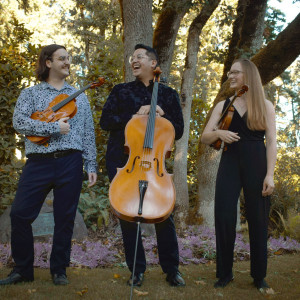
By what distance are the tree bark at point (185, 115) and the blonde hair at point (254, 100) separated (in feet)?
11.9

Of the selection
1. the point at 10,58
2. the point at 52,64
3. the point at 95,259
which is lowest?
the point at 95,259

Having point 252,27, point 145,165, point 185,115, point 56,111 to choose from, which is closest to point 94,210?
point 185,115

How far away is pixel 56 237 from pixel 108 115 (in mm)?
1122

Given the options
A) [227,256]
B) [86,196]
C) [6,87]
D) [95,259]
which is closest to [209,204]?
[86,196]

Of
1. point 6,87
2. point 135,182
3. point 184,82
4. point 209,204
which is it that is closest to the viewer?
point 135,182

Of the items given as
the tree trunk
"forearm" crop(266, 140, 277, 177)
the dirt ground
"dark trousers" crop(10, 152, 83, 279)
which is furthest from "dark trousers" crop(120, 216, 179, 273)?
the tree trunk

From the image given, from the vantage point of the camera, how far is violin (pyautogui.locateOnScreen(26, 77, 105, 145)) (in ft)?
9.87

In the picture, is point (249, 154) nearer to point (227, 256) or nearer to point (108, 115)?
point (227, 256)

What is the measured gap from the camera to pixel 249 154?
10.2 ft

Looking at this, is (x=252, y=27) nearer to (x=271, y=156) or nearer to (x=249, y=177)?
(x=271, y=156)

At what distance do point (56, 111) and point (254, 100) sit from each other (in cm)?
166

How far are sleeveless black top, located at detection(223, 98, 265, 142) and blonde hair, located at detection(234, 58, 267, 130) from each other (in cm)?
5

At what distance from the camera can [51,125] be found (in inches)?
115

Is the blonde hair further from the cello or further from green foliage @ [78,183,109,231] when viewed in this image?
green foliage @ [78,183,109,231]
